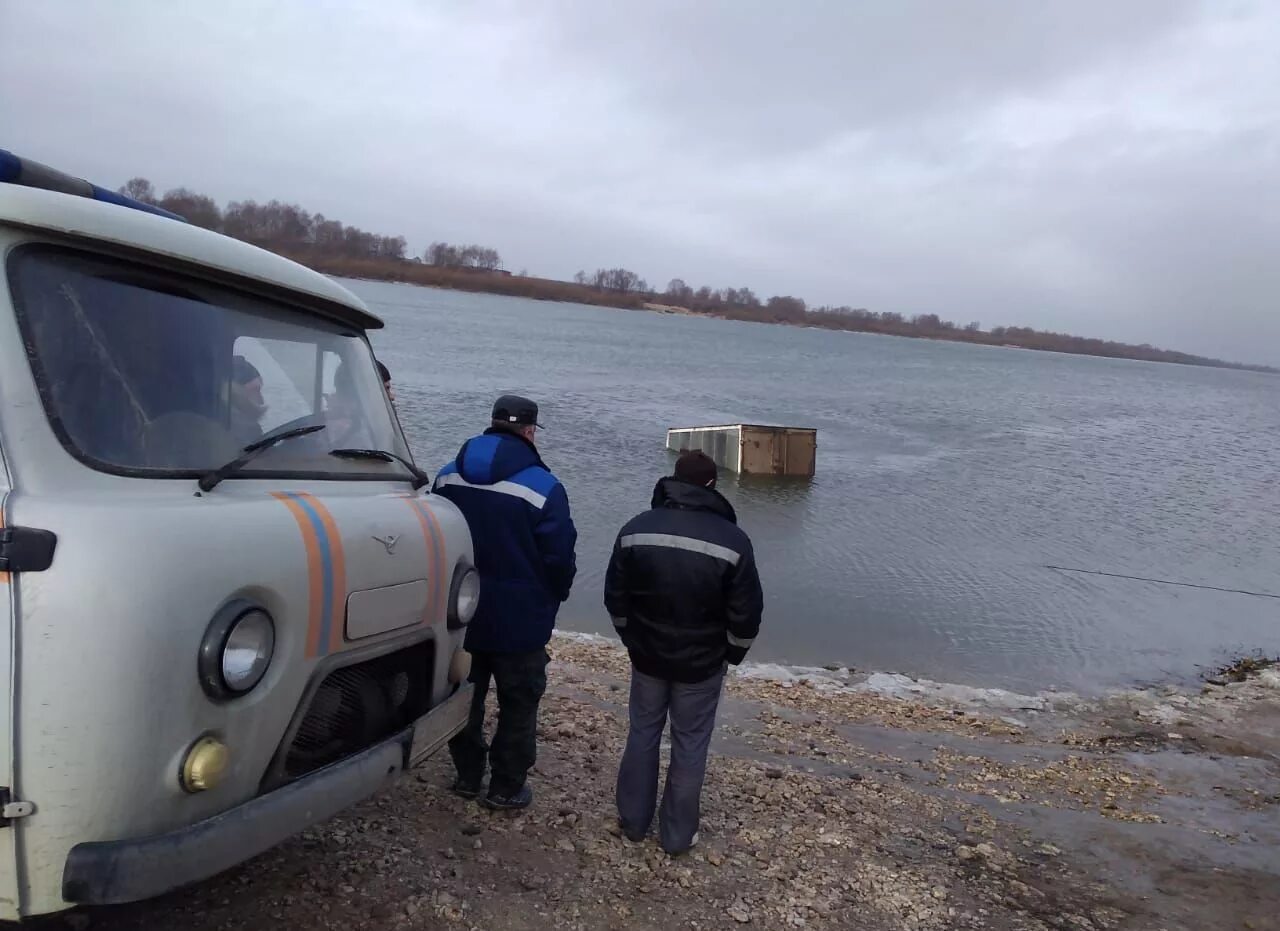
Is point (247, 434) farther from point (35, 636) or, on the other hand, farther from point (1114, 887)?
point (1114, 887)

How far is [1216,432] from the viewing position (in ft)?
190

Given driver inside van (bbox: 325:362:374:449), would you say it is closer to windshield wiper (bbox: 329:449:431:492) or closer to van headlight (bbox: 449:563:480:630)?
windshield wiper (bbox: 329:449:431:492)

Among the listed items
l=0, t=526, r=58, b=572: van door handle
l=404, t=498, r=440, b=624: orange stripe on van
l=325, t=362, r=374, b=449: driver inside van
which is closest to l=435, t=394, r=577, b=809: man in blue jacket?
l=325, t=362, r=374, b=449: driver inside van

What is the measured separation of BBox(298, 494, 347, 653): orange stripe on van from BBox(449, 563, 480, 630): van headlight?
71 centimetres

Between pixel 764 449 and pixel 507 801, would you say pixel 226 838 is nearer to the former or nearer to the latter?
pixel 507 801

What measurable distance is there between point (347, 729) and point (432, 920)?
2.77 feet

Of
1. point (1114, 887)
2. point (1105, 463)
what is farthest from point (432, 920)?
point (1105, 463)

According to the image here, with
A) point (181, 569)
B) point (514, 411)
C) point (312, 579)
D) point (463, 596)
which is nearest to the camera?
point (181, 569)

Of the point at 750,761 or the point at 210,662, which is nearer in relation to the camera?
the point at 210,662

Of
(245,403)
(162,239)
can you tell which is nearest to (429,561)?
(245,403)

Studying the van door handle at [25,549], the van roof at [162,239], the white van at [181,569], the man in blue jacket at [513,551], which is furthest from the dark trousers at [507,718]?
the van door handle at [25,549]

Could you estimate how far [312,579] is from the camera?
9.62 ft

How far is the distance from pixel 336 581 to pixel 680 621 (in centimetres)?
173

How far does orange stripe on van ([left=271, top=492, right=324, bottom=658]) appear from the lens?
2.93m
